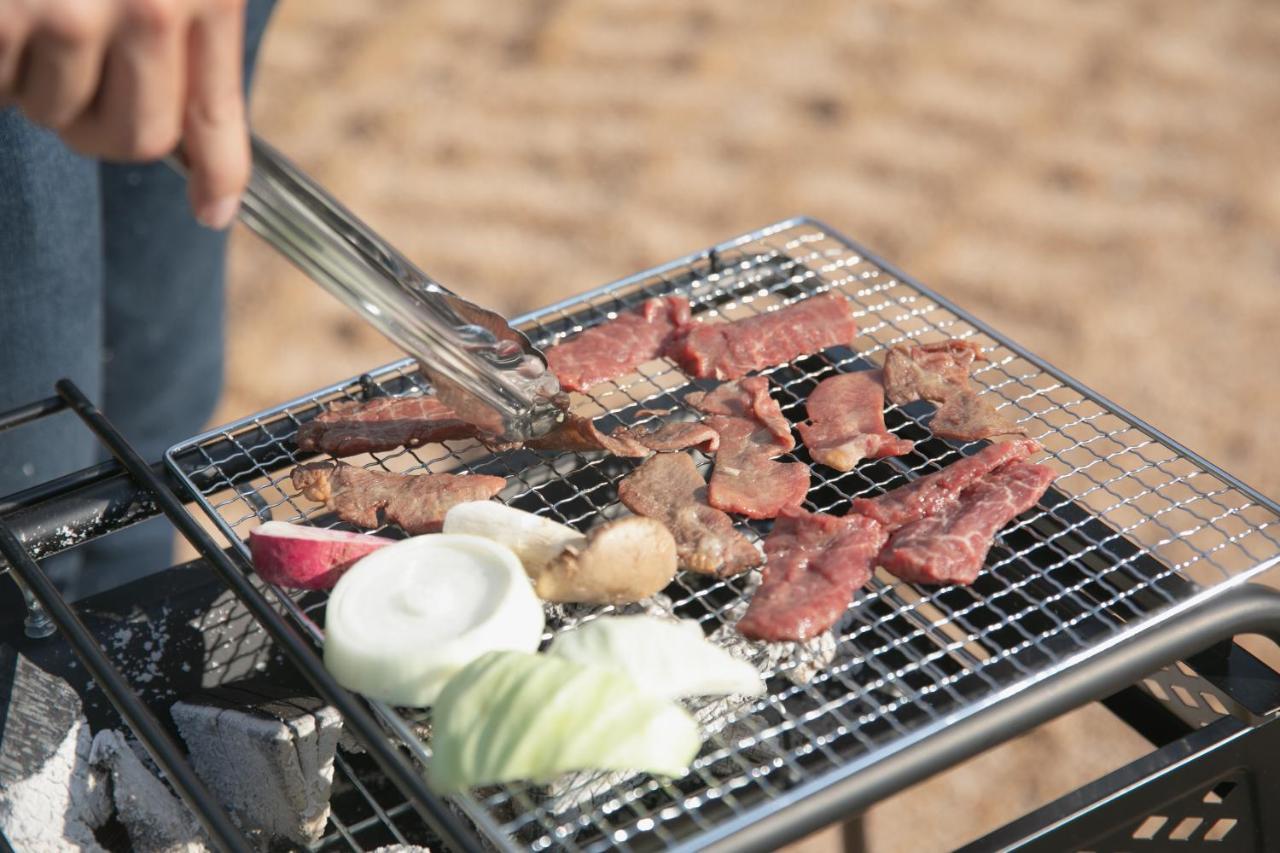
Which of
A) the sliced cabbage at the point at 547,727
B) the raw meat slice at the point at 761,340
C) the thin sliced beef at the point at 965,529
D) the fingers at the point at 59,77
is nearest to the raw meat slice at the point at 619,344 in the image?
the raw meat slice at the point at 761,340

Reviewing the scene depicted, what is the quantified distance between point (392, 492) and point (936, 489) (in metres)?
0.78

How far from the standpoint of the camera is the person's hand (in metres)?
1.31

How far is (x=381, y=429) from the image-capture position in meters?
2.18

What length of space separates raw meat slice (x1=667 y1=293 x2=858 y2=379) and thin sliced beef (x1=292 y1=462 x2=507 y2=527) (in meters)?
0.42

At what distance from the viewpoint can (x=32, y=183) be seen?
2.58m

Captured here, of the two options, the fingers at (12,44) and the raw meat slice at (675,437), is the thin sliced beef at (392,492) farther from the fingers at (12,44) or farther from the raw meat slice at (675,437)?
the fingers at (12,44)

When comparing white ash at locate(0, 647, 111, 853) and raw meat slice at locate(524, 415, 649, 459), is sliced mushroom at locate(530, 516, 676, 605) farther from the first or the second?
white ash at locate(0, 647, 111, 853)

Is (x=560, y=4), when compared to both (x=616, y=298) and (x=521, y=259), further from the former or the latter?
(x=616, y=298)

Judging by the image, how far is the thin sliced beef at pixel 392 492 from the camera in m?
2.02

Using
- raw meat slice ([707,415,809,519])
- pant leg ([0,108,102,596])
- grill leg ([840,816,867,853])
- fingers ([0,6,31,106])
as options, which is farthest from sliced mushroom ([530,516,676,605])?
pant leg ([0,108,102,596])

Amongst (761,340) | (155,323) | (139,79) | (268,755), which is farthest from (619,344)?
(155,323)

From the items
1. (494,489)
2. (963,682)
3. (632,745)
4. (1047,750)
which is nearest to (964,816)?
(1047,750)

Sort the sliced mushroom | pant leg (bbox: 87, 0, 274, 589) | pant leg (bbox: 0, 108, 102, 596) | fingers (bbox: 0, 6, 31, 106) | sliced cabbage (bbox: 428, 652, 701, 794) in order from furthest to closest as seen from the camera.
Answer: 1. pant leg (bbox: 87, 0, 274, 589)
2. pant leg (bbox: 0, 108, 102, 596)
3. the sliced mushroom
4. sliced cabbage (bbox: 428, 652, 701, 794)
5. fingers (bbox: 0, 6, 31, 106)

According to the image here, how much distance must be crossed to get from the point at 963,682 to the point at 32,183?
1831 millimetres
